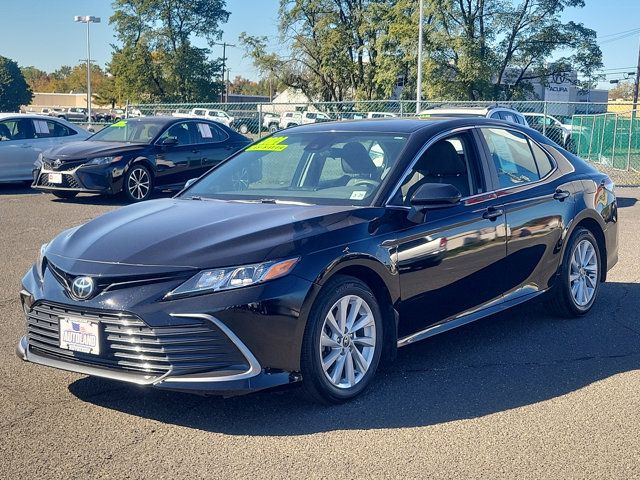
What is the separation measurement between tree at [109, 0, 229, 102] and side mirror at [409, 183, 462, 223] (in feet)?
179

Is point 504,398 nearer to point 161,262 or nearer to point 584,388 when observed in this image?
point 584,388

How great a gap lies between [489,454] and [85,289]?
214 cm

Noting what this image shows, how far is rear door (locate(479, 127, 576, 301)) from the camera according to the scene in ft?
18.8

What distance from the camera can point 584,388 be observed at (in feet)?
15.8

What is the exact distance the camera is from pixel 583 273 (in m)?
6.50

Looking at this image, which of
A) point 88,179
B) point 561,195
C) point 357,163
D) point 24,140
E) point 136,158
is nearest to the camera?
point 357,163

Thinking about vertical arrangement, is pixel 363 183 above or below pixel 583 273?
above

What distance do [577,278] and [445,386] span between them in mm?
2156

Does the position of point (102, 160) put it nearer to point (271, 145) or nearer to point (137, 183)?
point (137, 183)

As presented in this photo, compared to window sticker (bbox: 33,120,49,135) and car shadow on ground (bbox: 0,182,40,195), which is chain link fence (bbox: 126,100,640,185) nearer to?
window sticker (bbox: 33,120,49,135)

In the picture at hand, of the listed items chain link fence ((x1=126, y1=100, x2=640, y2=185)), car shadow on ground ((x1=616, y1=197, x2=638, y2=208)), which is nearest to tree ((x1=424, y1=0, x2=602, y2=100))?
chain link fence ((x1=126, y1=100, x2=640, y2=185))

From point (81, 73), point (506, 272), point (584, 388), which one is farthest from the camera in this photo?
point (81, 73)

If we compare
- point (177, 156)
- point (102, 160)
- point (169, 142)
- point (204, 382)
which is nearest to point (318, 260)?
point (204, 382)

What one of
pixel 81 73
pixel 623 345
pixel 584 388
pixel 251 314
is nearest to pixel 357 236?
pixel 251 314
